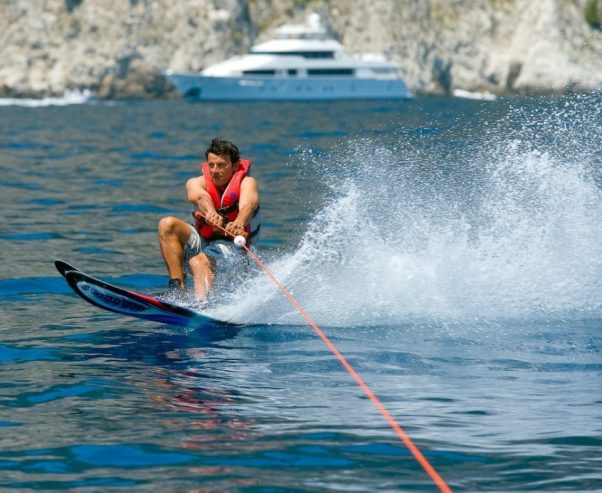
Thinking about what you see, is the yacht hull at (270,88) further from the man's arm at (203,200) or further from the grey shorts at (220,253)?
the grey shorts at (220,253)

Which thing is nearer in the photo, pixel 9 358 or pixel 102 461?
pixel 102 461

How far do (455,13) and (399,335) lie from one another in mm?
117652

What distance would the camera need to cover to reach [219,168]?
35.6ft

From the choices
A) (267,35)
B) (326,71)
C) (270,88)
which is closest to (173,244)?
(270,88)

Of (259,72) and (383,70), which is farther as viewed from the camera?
(383,70)

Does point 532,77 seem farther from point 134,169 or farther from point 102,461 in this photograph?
point 102,461

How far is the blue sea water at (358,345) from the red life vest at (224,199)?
64cm

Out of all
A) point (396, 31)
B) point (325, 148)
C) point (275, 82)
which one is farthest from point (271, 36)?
point (325, 148)

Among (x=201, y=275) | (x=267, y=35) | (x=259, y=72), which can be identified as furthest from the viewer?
(x=267, y=35)

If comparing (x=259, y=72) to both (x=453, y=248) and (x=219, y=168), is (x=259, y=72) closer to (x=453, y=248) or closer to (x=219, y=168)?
(x=453, y=248)

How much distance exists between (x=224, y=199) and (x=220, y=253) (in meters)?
0.52

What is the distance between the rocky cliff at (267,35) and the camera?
113 metres

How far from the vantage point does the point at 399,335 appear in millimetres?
9734

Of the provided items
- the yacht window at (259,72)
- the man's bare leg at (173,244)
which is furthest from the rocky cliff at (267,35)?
the man's bare leg at (173,244)
